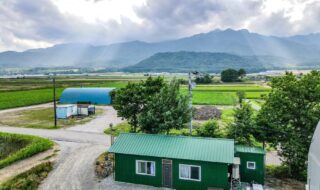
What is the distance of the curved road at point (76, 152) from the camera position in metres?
17.0

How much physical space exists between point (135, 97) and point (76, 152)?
704cm

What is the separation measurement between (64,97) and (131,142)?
4086cm

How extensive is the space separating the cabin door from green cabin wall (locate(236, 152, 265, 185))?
14.7 feet

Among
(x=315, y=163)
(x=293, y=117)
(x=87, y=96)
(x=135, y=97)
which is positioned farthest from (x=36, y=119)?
(x=315, y=163)

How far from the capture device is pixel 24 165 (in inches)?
789

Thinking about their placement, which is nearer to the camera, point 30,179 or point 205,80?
point 30,179

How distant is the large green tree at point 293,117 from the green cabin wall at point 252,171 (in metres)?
2.50

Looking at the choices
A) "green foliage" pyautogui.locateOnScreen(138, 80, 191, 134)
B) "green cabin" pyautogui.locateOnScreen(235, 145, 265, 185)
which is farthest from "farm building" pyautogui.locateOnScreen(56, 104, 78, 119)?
"green cabin" pyautogui.locateOnScreen(235, 145, 265, 185)

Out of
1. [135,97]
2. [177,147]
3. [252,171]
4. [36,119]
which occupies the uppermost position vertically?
[135,97]

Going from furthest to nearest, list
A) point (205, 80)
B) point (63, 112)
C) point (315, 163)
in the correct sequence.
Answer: point (205, 80) < point (63, 112) < point (315, 163)

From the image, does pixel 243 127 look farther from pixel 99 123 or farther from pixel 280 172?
pixel 99 123

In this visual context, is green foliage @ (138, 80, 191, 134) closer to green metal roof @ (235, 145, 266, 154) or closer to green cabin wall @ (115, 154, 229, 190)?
green cabin wall @ (115, 154, 229, 190)

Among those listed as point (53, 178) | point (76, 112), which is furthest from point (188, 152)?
point (76, 112)

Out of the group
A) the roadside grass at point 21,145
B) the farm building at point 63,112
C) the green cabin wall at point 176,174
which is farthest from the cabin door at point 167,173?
the farm building at point 63,112
